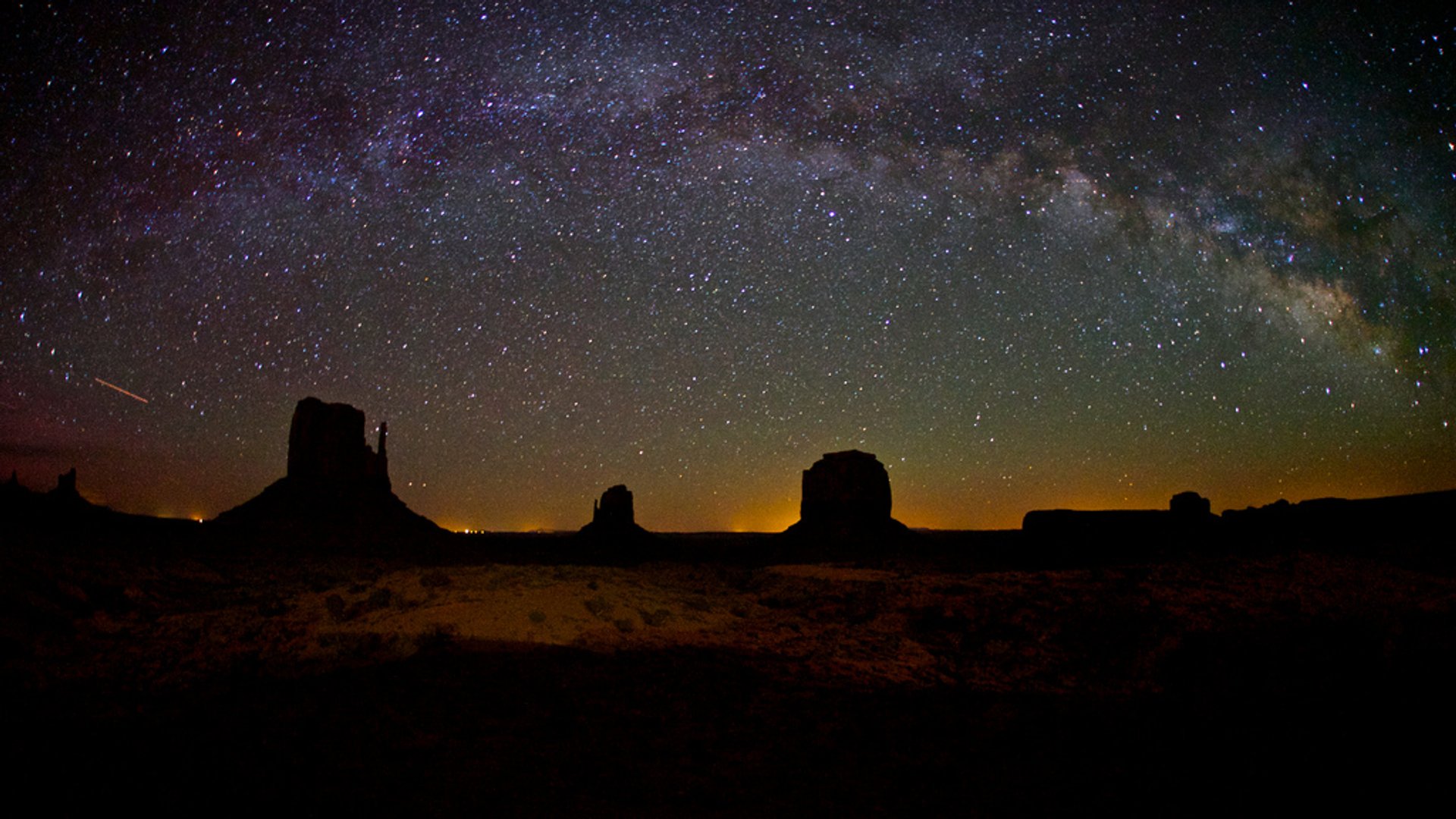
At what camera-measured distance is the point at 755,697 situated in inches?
347

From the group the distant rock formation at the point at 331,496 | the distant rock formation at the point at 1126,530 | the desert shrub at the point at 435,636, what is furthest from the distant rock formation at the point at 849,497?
the desert shrub at the point at 435,636

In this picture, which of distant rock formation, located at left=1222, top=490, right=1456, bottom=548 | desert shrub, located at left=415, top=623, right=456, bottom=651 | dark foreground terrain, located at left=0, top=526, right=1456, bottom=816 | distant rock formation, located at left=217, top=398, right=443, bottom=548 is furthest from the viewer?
distant rock formation, located at left=217, top=398, right=443, bottom=548

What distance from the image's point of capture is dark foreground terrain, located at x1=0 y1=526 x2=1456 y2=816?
5.52 metres

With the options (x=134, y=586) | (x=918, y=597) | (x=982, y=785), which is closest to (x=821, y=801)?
(x=982, y=785)

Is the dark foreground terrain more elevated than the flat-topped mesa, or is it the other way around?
the flat-topped mesa

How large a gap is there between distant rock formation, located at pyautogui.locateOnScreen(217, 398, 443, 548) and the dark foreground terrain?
45.6 meters

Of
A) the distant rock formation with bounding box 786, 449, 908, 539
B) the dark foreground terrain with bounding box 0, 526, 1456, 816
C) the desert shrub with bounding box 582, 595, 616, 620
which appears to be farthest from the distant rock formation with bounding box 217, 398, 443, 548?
the desert shrub with bounding box 582, 595, 616, 620

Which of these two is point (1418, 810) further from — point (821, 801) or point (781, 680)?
point (781, 680)

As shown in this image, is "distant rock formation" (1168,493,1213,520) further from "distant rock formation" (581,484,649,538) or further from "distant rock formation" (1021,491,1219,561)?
"distant rock formation" (581,484,649,538)

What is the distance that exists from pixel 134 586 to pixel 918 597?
2419cm

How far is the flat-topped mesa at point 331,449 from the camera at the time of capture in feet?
228

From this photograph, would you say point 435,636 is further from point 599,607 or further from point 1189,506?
point 1189,506

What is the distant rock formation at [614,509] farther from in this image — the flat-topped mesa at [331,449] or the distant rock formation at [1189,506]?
the distant rock formation at [1189,506]

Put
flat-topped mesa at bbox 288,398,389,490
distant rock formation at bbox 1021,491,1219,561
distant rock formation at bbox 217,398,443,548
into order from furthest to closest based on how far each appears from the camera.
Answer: flat-topped mesa at bbox 288,398,389,490
distant rock formation at bbox 217,398,443,548
distant rock formation at bbox 1021,491,1219,561
